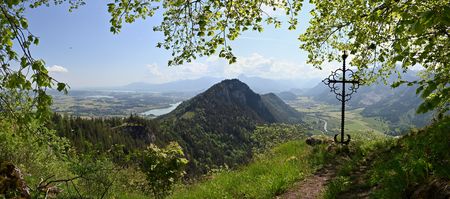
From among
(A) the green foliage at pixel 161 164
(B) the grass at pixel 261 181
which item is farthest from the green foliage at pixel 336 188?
(A) the green foliage at pixel 161 164

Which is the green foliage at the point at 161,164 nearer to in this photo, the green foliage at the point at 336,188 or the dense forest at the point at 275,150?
the dense forest at the point at 275,150

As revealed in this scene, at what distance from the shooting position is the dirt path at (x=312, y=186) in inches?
364

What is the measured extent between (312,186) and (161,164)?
4587 mm

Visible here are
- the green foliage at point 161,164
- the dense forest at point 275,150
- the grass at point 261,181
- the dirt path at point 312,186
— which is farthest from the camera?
the green foliage at point 161,164

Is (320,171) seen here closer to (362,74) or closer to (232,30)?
(362,74)

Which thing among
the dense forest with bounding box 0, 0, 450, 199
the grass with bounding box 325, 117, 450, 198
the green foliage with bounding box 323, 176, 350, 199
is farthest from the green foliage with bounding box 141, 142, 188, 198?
the grass with bounding box 325, 117, 450, 198

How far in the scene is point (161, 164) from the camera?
10469mm

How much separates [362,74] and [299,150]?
4870mm

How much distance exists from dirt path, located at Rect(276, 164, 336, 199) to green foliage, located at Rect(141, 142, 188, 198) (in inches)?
130

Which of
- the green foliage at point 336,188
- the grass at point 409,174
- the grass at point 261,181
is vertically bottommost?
the grass at point 261,181

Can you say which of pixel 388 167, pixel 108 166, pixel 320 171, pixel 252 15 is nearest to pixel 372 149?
pixel 320 171

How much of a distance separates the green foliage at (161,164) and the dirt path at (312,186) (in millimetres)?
3290

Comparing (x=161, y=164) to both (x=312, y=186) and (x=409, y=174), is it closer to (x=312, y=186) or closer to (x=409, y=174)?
(x=312, y=186)

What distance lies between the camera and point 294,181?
1079 cm
